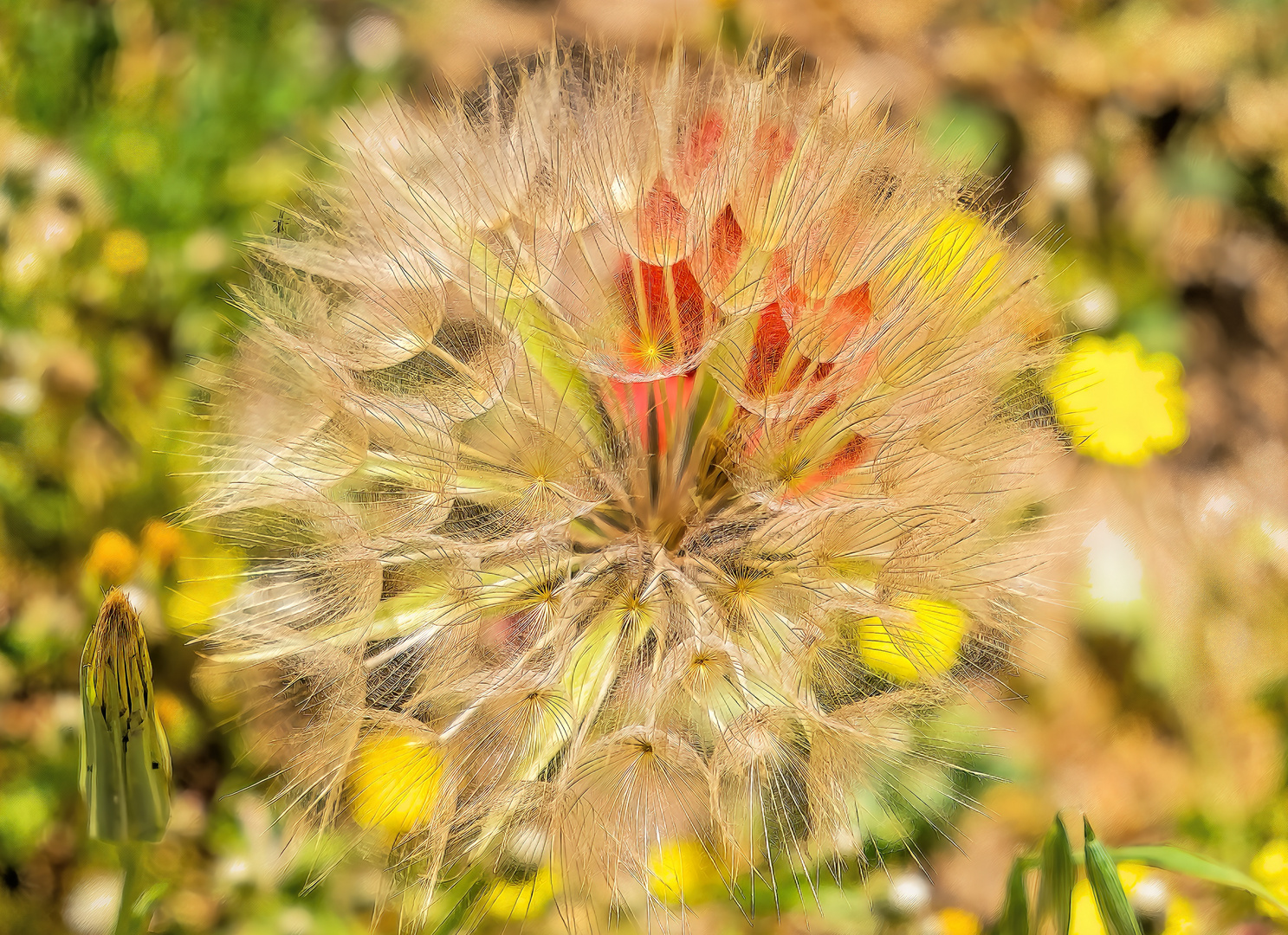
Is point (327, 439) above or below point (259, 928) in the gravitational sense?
above

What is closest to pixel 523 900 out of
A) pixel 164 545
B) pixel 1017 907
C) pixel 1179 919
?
pixel 1017 907

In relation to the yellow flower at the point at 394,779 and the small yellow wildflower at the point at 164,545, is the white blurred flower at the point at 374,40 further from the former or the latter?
the yellow flower at the point at 394,779

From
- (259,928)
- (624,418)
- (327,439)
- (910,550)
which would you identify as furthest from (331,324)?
(259,928)

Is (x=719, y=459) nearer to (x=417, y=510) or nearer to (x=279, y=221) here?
(x=417, y=510)

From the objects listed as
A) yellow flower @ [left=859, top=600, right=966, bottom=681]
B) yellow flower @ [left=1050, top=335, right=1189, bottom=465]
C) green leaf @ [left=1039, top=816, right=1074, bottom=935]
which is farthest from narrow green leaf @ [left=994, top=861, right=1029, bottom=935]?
yellow flower @ [left=1050, top=335, right=1189, bottom=465]

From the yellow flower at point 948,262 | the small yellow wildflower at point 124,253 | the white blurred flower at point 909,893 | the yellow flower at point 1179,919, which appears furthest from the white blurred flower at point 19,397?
the yellow flower at point 1179,919

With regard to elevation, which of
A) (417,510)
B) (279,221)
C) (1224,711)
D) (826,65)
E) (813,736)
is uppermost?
(826,65)

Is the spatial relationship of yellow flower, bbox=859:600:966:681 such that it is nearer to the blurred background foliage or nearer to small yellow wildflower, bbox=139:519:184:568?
the blurred background foliage
